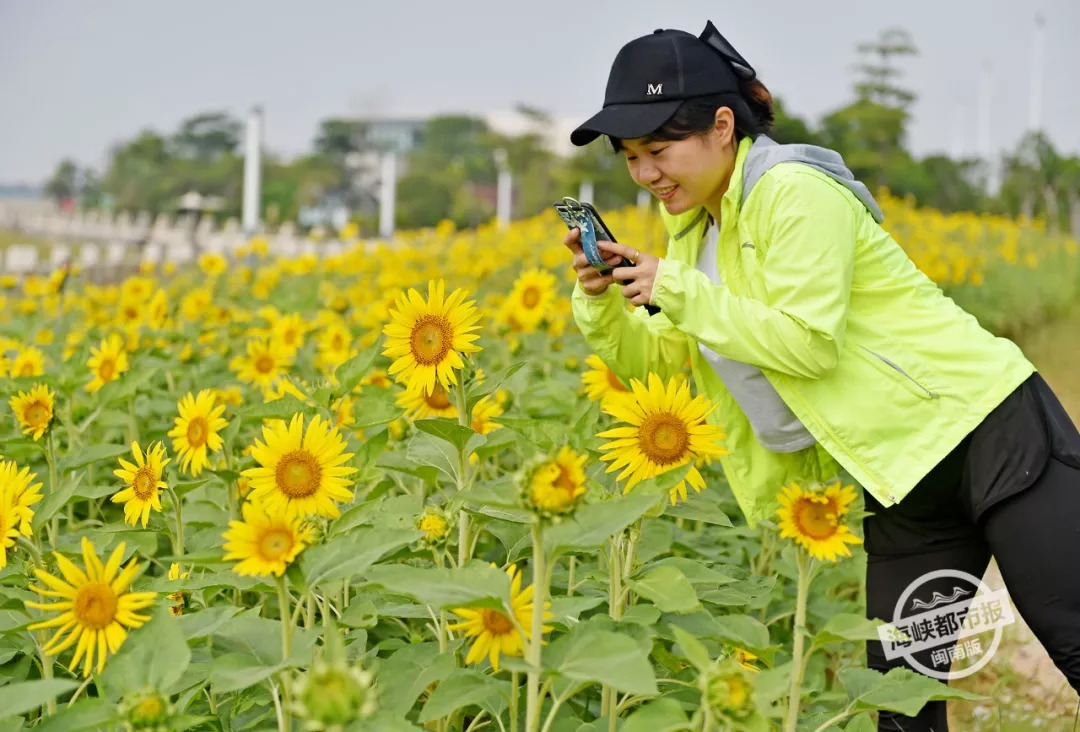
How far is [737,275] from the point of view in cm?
198

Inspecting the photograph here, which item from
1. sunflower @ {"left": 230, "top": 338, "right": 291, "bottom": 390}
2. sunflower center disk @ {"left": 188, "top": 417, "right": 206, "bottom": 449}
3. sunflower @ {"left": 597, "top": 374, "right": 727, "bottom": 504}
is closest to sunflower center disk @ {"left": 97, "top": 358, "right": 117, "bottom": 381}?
sunflower @ {"left": 230, "top": 338, "right": 291, "bottom": 390}

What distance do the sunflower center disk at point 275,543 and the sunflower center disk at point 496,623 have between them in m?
0.26

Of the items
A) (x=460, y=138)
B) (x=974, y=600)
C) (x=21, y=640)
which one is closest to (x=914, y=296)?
(x=974, y=600)

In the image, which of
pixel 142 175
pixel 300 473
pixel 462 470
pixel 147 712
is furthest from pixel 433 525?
pixel 142 175

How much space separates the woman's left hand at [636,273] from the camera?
5.74ft

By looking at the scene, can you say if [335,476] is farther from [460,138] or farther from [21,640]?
[460,138]

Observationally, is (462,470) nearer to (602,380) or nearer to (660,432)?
(660,432)

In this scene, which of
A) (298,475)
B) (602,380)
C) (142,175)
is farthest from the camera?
(142,175)

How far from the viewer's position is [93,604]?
122 cm

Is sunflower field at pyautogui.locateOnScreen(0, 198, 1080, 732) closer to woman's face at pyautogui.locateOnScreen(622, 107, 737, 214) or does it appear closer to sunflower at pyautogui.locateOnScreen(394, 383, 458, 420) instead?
sunflower at pyautogui.locateOnScreen(394, 383, 458, 420)

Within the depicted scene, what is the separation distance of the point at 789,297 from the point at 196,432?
961mm

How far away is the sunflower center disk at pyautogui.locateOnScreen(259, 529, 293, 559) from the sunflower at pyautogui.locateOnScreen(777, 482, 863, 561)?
1.91 feet

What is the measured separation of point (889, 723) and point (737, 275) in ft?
2.90

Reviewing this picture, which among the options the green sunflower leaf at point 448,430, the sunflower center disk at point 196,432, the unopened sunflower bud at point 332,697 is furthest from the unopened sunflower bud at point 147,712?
the sunflower center disk at point 196,432
